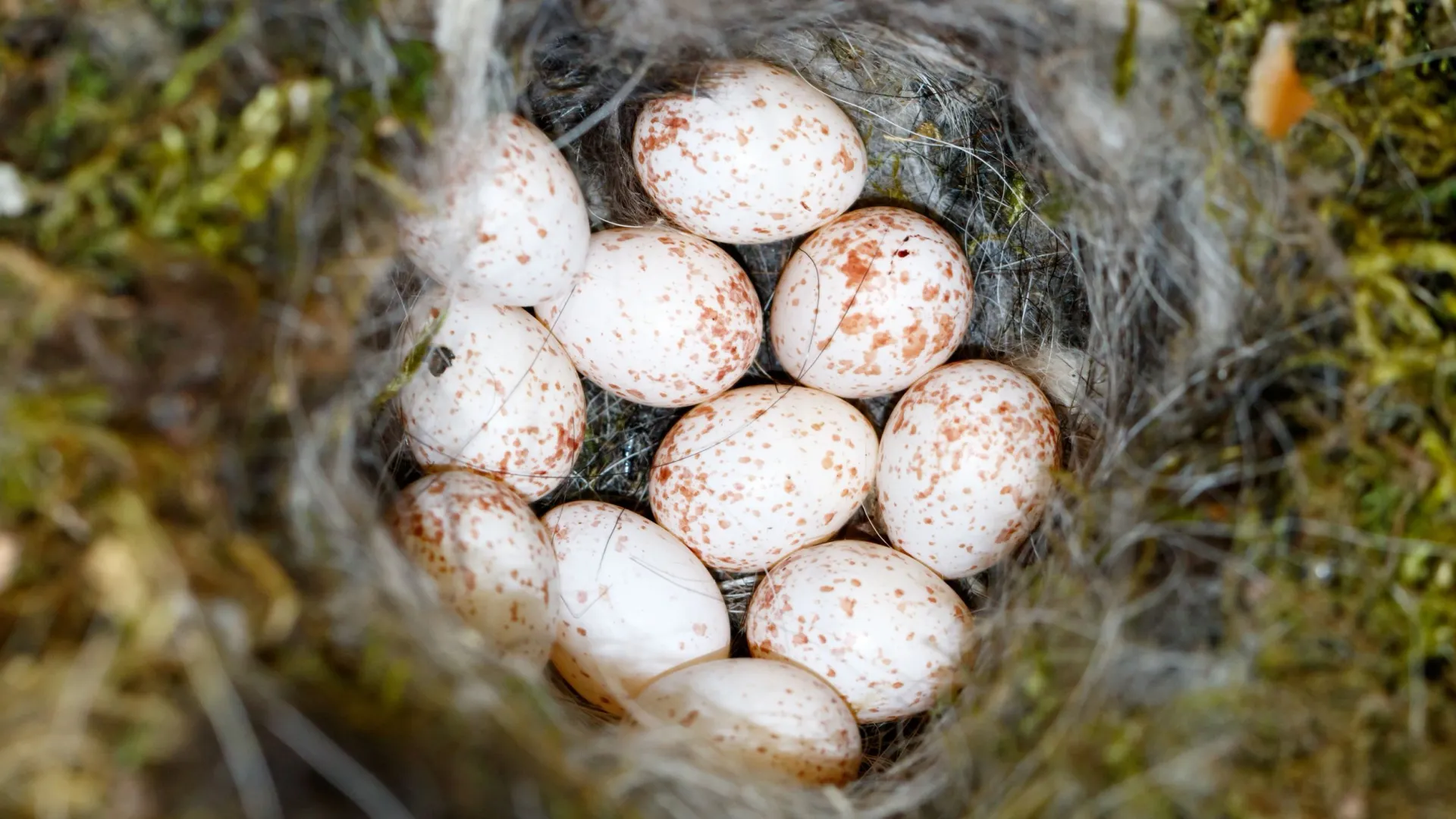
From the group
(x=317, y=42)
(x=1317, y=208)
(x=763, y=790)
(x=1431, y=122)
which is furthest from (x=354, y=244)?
(x=1431, y=122)

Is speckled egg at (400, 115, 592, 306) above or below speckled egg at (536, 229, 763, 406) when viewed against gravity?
above

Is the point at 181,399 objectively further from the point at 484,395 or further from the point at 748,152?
the point at 748,152

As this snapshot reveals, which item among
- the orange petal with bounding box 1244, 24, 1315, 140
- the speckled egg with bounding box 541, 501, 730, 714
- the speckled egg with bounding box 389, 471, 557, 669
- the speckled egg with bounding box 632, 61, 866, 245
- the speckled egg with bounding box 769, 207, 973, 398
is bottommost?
the speckled egg with bounding box 541, 501, 730, 714

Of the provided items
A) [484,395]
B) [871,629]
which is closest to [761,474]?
[871,629]

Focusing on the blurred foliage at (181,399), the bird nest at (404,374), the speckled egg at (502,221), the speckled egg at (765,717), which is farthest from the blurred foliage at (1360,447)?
the speckled egg at (502,221)

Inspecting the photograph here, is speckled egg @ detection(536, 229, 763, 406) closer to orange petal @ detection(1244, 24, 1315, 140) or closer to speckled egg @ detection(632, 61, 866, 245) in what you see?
speckled egg @ detection(632, 61, 866, 245)

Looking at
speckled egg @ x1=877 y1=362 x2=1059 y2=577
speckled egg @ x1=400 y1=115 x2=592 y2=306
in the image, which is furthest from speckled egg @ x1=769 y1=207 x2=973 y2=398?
speckled egg @ x1=400 y1=115 x2=592 y2=306
